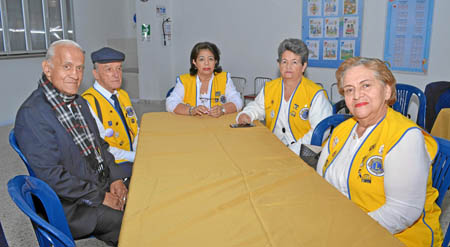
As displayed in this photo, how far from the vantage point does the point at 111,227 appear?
68.2 inches

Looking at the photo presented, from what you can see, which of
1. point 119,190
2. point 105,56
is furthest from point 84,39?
point 119,190

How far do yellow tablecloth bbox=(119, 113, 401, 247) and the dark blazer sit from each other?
1.00 ft

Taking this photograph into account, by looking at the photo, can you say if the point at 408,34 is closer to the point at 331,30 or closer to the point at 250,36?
the point at 331,30

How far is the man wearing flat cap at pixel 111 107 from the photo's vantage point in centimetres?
238

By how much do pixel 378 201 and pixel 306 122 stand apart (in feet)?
3.89

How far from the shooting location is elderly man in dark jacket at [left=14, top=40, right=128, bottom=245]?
1.62 metres

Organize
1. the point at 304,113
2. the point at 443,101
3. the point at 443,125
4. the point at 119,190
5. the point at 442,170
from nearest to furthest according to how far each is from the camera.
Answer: the point at 442,170 → the point at 119,190 → the point at 304,113 → the point at 443,125 → the point at 443,101

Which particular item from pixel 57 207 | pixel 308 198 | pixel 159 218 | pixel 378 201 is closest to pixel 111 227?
pixel 57 207

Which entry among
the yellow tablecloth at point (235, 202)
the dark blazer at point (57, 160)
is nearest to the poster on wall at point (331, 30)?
the yellow tablecloth at point (235, 202)

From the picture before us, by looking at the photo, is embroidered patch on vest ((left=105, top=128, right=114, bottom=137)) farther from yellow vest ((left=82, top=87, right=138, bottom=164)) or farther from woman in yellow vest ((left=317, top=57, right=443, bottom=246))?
woman in yellow vest ((left=317, top=57, right=443, bottom=246))

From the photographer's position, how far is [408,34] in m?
3.99

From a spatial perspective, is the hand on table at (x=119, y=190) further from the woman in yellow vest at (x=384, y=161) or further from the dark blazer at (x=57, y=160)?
the woman in yellow vest at (x=384, y=161)

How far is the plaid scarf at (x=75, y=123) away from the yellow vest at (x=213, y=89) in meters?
1.31

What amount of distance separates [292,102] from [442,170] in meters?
1.23
